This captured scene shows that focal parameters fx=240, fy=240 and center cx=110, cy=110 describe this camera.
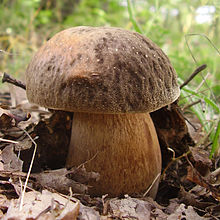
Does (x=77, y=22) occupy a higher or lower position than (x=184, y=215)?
higher

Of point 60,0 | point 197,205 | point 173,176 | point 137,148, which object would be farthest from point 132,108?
point 60,0

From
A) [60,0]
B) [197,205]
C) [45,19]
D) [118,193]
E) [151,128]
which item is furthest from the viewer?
[60,0]

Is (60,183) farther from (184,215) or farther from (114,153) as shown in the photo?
(184,215)

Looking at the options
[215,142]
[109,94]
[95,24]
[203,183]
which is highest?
[95,24]

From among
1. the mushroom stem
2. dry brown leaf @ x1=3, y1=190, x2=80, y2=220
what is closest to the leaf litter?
dry brown leaf @ x1=3, y1=190, x2=80, y2=220

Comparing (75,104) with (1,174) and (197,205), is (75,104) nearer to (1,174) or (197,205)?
(1,174)

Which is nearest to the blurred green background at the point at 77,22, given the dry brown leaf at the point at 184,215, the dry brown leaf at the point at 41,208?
the dry brown leaf at the point at 184,215

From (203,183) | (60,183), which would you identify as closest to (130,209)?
(60,183)
